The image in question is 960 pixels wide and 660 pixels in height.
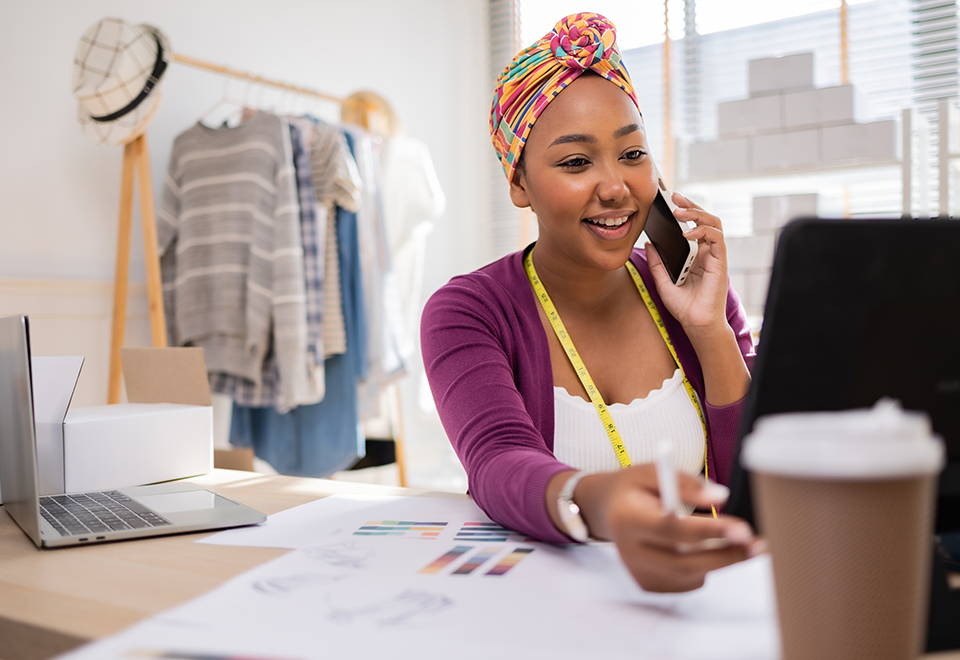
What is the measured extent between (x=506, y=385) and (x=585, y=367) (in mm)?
311

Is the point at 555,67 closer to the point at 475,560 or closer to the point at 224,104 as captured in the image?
the point at 475,560

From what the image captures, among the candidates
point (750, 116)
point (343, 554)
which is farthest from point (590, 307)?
point (750, 116)

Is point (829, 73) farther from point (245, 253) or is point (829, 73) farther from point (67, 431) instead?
point (67, 431)

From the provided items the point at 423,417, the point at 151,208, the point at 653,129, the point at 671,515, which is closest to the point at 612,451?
the point at 671,515

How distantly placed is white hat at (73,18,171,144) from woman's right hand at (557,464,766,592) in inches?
71.4

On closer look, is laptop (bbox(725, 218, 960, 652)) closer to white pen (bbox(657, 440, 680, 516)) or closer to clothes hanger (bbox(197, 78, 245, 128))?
white pen (bbox(657, 440, 680, 516))

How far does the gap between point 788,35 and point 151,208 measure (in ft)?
8.57

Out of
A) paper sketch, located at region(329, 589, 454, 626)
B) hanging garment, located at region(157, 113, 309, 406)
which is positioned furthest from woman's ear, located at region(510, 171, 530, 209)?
hanging garment, located at region(157, 113, 309, 406)

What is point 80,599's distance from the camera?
0.66 metres

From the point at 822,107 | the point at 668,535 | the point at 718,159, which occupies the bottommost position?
the point at 668,535

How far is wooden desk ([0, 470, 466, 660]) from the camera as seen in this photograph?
608 mm

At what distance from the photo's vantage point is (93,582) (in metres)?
0.71

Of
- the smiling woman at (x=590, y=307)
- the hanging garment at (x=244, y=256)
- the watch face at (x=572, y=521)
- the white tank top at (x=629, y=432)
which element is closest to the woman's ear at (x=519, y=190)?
the smiling woman at (x=590, y=307)

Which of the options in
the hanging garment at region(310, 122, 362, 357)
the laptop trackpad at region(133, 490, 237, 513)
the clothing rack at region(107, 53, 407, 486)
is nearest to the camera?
the laptop trackpad at region(133, 490, 237, 513)
